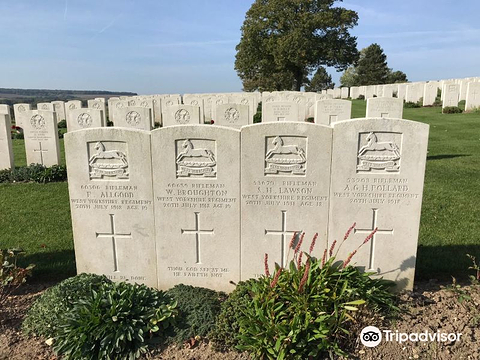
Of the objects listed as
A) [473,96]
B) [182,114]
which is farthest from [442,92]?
[182,114]

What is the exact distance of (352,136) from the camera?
423 centimetres

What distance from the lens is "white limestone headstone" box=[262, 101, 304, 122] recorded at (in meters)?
11.5

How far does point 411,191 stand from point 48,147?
10.2 m

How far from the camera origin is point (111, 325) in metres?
3.46

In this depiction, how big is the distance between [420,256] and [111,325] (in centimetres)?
408

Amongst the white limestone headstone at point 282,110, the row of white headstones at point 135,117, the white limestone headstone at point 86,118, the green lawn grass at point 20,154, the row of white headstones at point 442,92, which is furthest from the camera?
the row of white headstones at point 442,92

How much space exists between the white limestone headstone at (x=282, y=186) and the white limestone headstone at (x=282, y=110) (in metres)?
7.43

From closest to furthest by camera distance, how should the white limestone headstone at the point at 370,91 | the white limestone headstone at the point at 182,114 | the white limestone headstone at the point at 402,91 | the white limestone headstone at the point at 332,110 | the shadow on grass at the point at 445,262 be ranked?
the shadow on grass at the point at 445,262 → the white limestone headstone at the point at 332,110 → the white limestone headstone at the point at 182,114 → the white limestone headstone at the point at 402,91 → the white limestone headstone at the point at 370,91

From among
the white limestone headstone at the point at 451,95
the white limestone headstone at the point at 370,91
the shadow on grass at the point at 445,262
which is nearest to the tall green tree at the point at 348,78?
the white limestone headstone at the point at 370,91

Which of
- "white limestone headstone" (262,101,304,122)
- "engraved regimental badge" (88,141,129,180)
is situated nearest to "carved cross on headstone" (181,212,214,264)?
"engraved regimental badge" (88,141,129,180)

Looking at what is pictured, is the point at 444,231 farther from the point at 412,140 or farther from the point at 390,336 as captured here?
the point at 390,336

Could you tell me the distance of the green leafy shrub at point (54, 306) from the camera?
3750mm

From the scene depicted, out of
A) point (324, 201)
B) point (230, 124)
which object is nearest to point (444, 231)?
point (324, 201)

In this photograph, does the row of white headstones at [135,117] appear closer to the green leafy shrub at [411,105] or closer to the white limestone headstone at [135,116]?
the white limestone headstone at [135,116]
